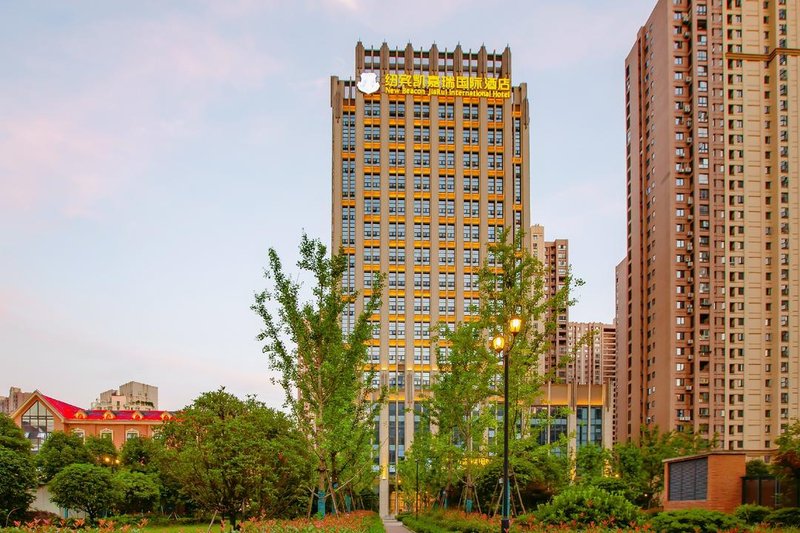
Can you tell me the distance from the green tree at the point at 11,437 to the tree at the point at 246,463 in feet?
73.6

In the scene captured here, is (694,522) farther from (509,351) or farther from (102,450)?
(102,450)

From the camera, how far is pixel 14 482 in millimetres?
51219

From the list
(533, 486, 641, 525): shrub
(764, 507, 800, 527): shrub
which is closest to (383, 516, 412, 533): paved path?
(764, 507, 800, 527): shrub

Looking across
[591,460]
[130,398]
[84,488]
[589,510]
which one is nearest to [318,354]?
[589,510]

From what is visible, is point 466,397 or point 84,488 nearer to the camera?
point 466,397

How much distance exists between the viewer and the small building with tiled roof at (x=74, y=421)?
99562 mm

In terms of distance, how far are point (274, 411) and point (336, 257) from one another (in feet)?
55.9

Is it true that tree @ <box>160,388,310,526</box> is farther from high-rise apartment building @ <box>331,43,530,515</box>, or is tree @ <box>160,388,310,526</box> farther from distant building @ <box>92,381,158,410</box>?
distant building @ <box>92,381,158,410</box>

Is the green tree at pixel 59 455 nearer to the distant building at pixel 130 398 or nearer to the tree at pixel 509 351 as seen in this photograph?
the tree at pixel 509 351

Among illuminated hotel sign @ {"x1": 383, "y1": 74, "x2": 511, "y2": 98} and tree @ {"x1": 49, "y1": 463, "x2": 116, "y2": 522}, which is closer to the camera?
tree @ {"x1": 49, "y1": 463, "x2": 116, "y2": 522}

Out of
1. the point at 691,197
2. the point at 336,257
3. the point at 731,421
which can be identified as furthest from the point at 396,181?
the point at 336,257

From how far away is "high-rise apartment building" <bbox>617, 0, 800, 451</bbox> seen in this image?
9069 cm

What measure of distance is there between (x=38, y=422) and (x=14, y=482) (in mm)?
53491

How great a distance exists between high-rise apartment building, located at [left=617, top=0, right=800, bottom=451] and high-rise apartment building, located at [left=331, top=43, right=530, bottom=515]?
1921cm
